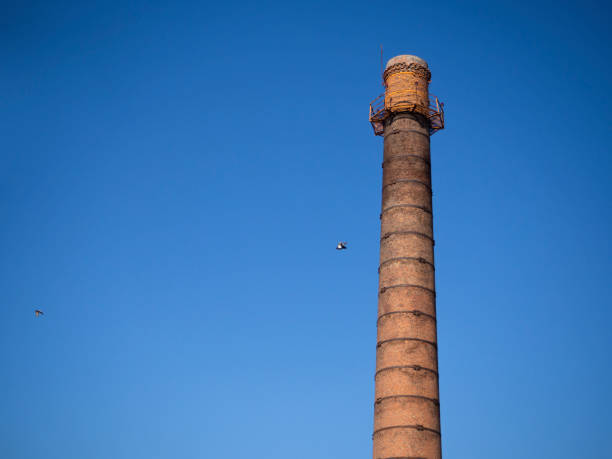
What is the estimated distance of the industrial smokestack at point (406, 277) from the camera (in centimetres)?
2428

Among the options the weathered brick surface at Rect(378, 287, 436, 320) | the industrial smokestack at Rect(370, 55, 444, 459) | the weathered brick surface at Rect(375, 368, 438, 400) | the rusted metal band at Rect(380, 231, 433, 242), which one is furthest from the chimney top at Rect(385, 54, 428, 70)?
the weathered brick surface at Rect(375, 368, 438, 400)

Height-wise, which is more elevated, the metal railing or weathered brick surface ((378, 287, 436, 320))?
the metal railing

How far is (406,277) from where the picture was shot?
26.3 m

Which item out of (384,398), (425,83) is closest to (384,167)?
(425,83)

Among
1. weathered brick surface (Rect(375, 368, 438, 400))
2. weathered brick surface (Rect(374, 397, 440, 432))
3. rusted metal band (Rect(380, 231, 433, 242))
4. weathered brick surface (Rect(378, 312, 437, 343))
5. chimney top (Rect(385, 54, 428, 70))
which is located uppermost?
chimney top (Rect(385, 54, 428, 70))

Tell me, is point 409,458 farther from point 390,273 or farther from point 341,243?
point 341,243

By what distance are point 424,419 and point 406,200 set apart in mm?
8544

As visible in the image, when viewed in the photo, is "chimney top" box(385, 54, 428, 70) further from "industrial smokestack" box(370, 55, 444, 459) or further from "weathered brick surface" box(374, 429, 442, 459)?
"weathered brick surface" box(374, 429, 442, 459)

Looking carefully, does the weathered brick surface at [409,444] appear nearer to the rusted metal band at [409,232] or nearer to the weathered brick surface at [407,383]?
the weathered brick surface at [407,383]

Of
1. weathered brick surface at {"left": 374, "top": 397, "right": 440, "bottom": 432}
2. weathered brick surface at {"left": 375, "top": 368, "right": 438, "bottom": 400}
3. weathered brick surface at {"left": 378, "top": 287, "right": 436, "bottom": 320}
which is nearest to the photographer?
weathered brick surface at {"left": 374, "top": 397, "right": 440, "bottom": 432}

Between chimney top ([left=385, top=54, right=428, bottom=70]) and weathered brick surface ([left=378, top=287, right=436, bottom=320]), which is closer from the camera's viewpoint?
weathered brick surface ([left=378, top=287, right=436, bottom=320])

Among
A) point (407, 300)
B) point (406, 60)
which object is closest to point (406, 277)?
point (407, 300)

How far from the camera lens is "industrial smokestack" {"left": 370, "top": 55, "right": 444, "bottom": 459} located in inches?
956

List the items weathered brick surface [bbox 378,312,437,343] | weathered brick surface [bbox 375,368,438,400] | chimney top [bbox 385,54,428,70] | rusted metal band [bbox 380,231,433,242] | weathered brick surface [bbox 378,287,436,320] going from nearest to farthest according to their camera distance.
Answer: weathered brick surface [bbox 375,368,438,400] < weathered brick surface [bbox 378,312,437,343] < weathered brick surface [bbox 378,287,436,320] < rusted metal band [bbox 380,231,433,242] < chimney top [bbox 385,54,428,70]
